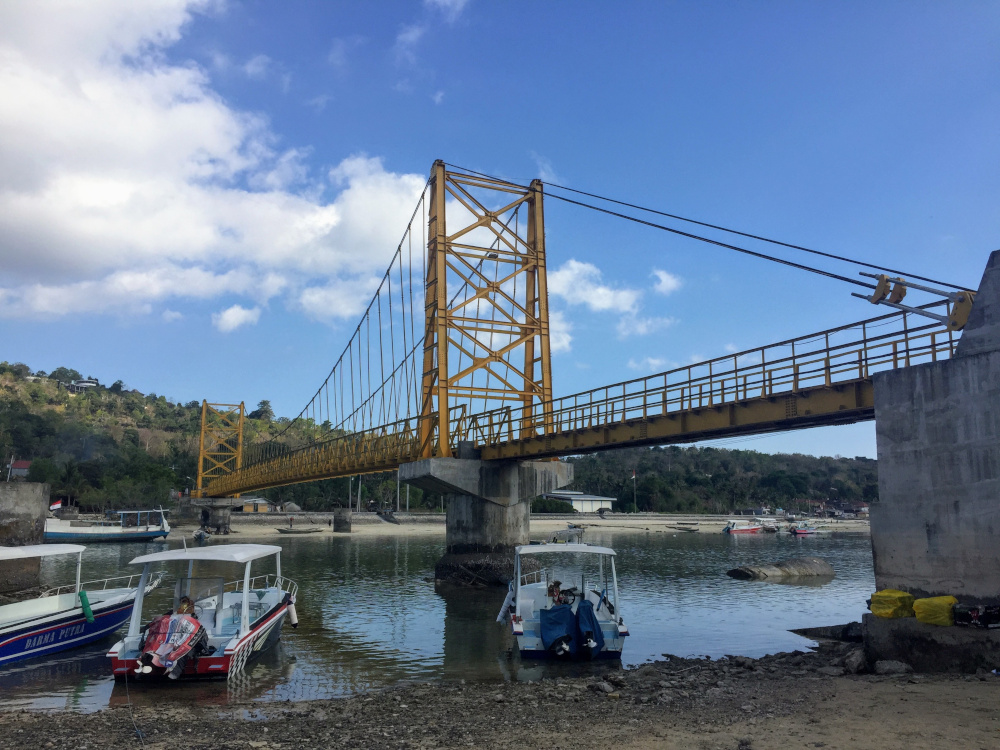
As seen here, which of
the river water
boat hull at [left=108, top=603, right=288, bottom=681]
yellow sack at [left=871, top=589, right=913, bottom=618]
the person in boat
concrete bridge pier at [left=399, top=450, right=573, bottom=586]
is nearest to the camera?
yellow sack at [left=871, top=589, right=913, bottom=618]

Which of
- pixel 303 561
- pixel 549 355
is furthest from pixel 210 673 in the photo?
pixel 303 561

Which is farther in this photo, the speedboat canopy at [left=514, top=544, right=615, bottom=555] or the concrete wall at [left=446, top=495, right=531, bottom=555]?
the concrete wall at [left=446, top=495, right=531, bottom=555]

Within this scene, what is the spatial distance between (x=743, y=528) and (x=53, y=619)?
83924 millimetres

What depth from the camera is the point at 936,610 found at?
1286 cm

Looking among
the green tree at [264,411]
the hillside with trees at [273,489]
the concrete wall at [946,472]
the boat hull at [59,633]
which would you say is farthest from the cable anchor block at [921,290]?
the green tree at [264,411]

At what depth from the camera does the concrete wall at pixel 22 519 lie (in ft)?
71.7

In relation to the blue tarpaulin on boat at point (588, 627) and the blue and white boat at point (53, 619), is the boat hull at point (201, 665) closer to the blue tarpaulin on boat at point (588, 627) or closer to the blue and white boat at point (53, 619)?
the blue and white boat at point (53, 619)

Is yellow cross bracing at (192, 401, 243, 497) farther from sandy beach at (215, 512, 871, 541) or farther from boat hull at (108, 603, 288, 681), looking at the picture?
boat hull at (108, 603, 288, 681)

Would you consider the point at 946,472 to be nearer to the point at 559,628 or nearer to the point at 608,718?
the point at 608,718

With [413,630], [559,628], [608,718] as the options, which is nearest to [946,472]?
[608,718]

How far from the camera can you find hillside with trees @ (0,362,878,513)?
283ft

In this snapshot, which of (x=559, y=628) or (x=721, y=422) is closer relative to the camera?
(x=559, y=628)

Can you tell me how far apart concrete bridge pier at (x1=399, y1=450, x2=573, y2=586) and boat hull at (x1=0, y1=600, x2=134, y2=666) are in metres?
13.6

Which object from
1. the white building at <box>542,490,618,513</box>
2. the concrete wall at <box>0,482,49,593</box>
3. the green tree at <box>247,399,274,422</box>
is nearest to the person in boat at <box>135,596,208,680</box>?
the concrete wall at <box>0,482,49,593</box>
